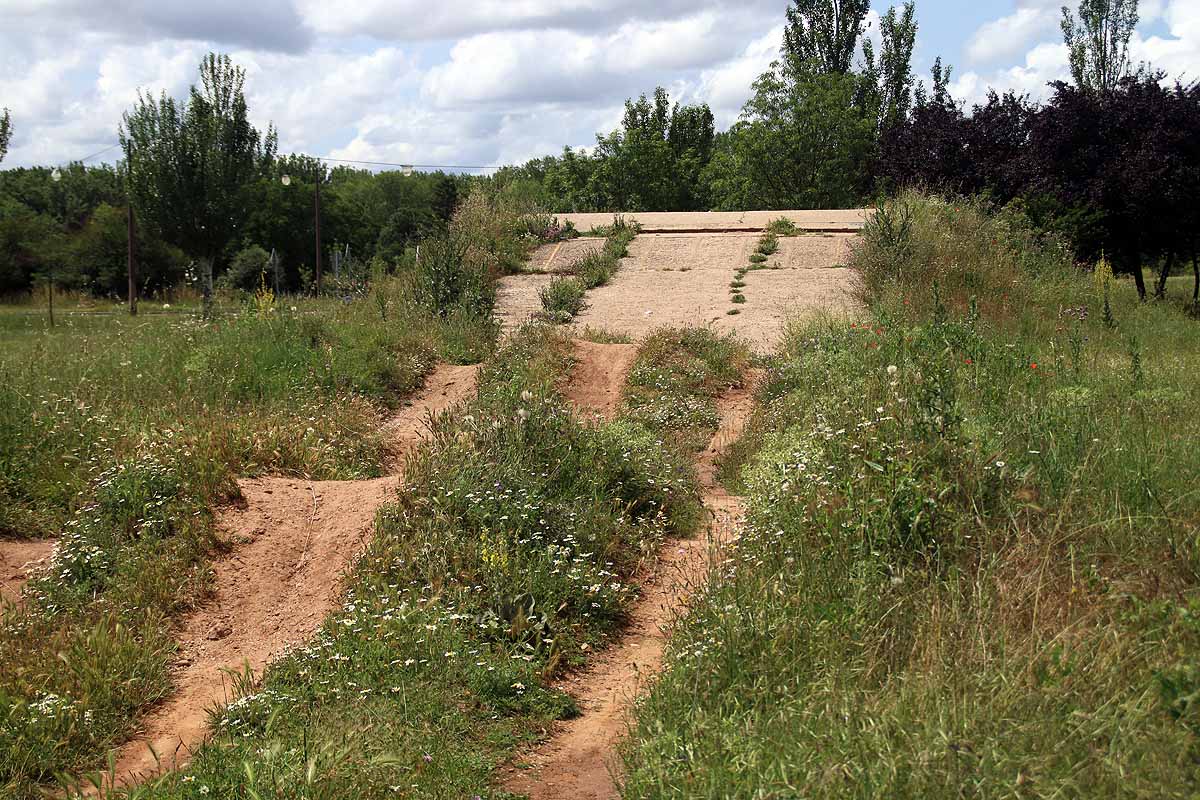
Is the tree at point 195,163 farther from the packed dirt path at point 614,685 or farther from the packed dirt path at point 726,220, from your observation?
the packed dirt path at point 614,685

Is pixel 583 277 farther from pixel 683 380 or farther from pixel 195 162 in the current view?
pixel 195 162

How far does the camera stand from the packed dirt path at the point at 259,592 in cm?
410

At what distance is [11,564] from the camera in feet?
18.4

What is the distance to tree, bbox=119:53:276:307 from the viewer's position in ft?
82.1

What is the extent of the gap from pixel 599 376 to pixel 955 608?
20.8 feet

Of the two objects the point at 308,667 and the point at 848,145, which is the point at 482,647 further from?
the point at 848,145

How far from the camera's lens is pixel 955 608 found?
11.0 feet

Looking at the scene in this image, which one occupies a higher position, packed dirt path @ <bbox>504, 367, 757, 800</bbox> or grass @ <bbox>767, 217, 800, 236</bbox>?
grass @ <bbox>767, 217, 800, 236</bbox>

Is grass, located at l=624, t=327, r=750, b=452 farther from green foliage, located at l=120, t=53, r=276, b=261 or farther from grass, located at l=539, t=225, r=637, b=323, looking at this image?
green foliage, located at l=120, t=53, r=276, b=261

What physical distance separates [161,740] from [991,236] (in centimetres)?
1198

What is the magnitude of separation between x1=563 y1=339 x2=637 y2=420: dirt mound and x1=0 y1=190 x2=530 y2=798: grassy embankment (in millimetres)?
1373

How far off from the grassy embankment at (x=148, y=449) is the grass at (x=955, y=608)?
2.46 m

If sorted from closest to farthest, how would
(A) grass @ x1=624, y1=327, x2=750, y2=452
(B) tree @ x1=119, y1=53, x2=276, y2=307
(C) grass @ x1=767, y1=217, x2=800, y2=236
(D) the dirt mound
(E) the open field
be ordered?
(E) the open field
(A) grass @ x1=624, y1=327, x2=750, y2=452
(D) the dirt mound
(C) grass @ x1=767, y1=217, x2=800, y2=236
(B) tree @ x1=119, y1=53, x2=276, y2=307

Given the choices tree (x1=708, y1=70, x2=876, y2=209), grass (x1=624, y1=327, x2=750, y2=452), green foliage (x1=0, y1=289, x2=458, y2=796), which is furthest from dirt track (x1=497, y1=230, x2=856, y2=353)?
tree (x1=708, y1=70, x2=876, y2=209)
